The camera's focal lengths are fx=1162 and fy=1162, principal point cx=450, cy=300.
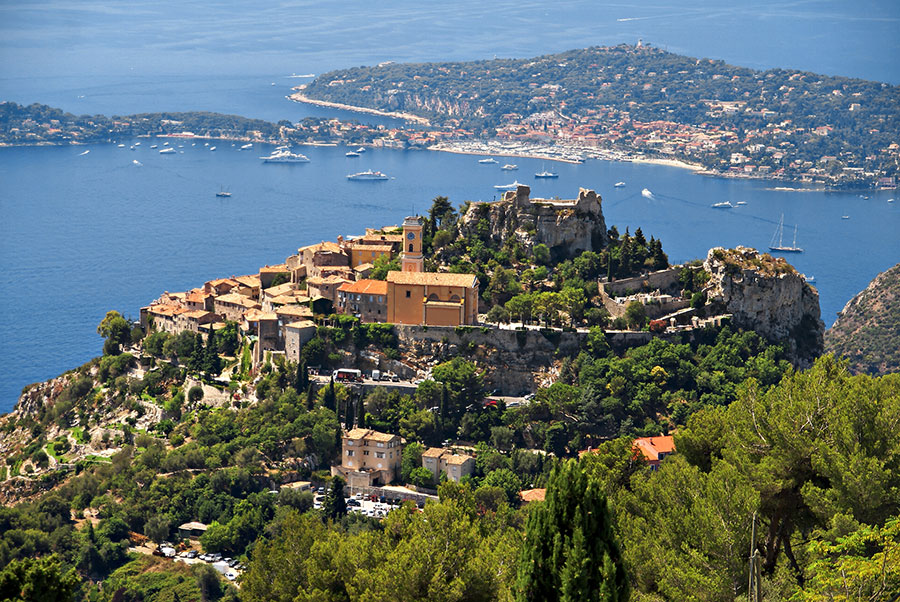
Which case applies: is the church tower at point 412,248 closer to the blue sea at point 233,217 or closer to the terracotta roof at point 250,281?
the terracotta roof at point 250,281

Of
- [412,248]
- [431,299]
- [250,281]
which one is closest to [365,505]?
[431,299]

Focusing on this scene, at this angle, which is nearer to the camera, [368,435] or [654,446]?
[654,446]

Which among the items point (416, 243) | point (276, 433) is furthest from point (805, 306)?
point (276, 433)

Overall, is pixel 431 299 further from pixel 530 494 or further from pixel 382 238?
pixel 530 494

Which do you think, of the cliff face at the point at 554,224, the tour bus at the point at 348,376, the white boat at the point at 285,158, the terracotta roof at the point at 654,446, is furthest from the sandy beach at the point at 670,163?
the terracotta roof at the point at 654,446

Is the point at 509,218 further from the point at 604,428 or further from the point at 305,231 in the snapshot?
the point at 305,231

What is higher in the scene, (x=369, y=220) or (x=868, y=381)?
(x=868, y=381)
